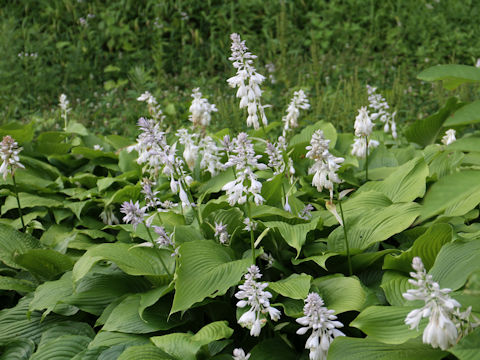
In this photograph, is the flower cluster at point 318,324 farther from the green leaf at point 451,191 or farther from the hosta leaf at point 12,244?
the hosta leaf at point 12,244

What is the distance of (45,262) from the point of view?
10.7ft

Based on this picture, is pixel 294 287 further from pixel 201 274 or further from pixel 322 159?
pixel 322 159

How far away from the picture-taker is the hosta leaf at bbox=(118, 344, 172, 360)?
242 centimetres

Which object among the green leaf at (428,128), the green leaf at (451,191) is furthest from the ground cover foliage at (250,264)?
the green leaf at (451,191)

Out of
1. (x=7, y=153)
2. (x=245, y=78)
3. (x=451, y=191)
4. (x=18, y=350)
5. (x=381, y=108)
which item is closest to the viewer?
(x=451, y=191)

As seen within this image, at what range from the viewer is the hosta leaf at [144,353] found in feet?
7.93

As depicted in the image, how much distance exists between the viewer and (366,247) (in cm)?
283

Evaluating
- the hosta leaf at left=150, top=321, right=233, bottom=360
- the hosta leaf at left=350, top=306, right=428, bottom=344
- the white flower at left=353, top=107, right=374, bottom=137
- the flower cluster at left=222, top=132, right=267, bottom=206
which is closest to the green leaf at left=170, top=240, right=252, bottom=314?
the hosta leaf at left=150, top=321, right=233, bottom=360

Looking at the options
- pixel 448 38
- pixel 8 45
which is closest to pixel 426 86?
pixel 448 38

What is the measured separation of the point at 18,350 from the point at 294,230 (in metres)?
1.53

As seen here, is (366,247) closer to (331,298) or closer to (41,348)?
(331,298)

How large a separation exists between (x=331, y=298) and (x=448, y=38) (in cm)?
733

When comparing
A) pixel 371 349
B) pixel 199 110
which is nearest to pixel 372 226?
pixel 371 349

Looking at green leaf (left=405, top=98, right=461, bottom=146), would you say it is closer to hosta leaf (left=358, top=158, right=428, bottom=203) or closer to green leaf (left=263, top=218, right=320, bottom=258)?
hosta leaf (left=358, top=158, right=428, bottom=203)
